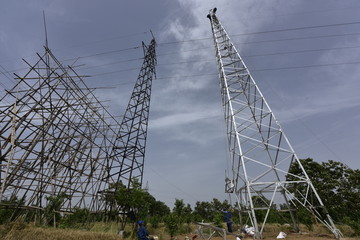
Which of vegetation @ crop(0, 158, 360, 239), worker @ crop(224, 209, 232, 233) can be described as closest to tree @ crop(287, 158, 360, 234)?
vegetation @ crop(0, 158, 360, 239)

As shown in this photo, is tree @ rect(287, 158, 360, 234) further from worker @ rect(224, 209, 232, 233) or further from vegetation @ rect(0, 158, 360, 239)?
worker @ rect(224, 209, 232, 233)

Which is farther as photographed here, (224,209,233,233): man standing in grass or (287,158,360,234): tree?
(287,158,360,234): tree

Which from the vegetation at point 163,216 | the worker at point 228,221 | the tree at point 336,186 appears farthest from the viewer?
the tree at point 336,186

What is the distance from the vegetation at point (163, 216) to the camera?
12.2m

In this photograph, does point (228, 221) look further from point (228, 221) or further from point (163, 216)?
point (163, 216)

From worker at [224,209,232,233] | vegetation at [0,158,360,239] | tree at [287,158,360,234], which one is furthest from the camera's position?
tree at [287,158,360,234]

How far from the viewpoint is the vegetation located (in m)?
12.2

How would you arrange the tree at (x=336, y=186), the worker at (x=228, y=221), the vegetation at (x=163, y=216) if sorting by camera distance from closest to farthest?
the vegetation at (x=163, y=216) → the worker at (x=228, y=221) → the tree at (x=336, y=186)

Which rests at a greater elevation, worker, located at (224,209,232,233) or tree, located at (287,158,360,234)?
tree, located at (287,158,360,234)

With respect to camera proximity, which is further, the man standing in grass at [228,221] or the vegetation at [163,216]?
the man standing in grass at [228,221]

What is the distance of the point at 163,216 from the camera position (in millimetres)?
21750

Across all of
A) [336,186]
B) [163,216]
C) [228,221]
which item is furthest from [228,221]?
[336,186]

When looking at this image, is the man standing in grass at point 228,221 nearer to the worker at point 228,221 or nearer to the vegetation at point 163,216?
the worker at point 228,221

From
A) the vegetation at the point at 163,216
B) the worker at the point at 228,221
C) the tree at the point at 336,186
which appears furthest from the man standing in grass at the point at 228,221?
the tree at the point at 336,186
